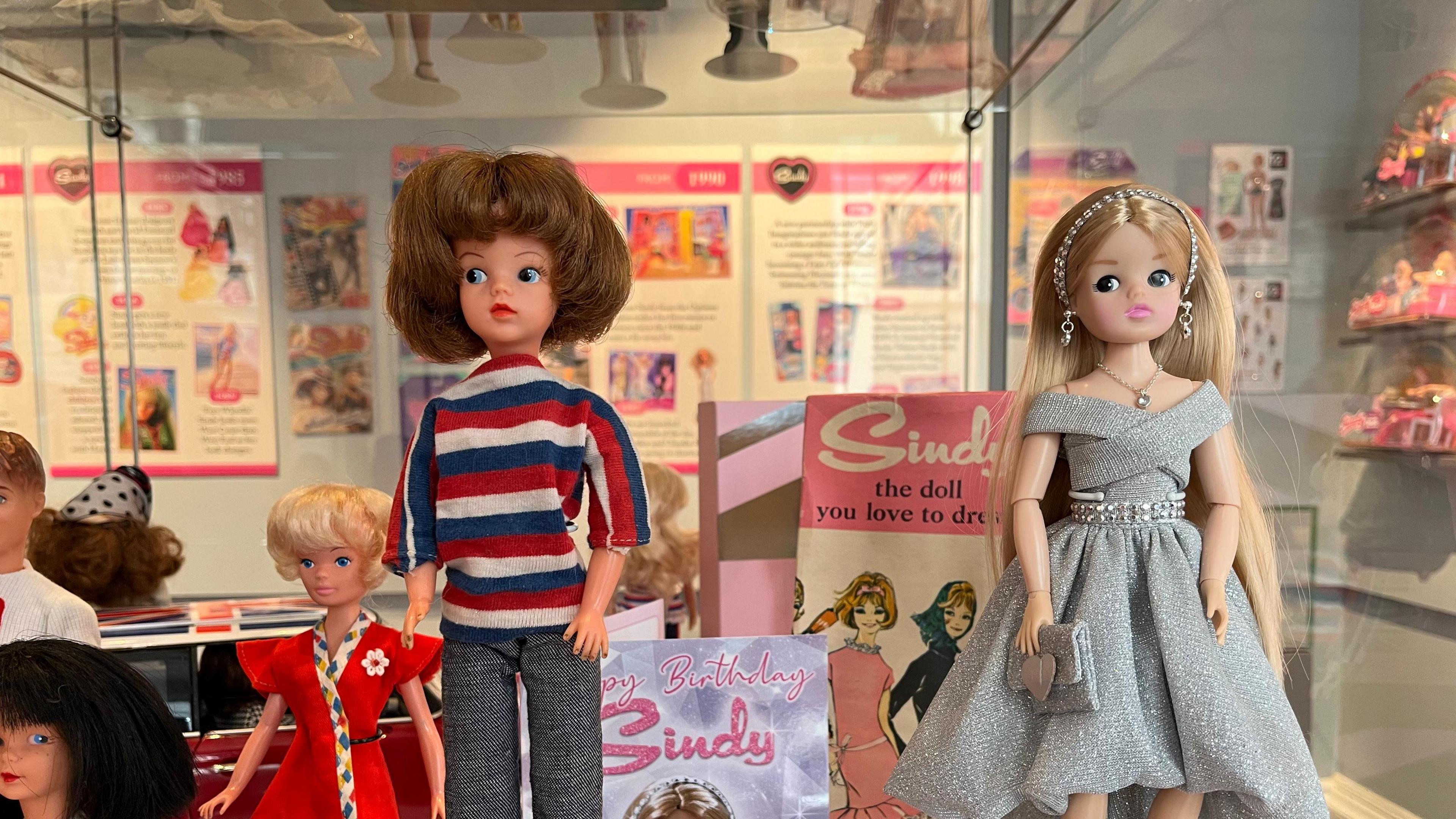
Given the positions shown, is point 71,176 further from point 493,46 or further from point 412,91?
point 493,46

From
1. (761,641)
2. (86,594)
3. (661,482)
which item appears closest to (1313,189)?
(761,641)

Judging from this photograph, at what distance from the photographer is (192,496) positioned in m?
2.23

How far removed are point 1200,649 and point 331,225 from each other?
6.96ft

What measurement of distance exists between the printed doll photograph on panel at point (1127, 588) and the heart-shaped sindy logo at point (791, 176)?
1.19 metres

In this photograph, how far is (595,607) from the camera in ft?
3.50

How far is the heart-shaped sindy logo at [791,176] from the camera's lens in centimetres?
231

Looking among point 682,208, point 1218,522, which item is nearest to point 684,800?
point 1218,522

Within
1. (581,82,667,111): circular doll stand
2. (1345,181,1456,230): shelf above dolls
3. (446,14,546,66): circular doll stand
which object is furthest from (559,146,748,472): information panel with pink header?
(1345,181,1456,230): shelf above dolls

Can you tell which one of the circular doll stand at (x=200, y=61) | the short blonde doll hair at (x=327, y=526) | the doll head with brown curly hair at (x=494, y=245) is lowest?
the short blonde doll hair at (x=327, y=526)

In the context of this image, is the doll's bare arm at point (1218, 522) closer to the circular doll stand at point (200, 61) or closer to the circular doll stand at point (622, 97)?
the circular doll stand at point (622, 97)

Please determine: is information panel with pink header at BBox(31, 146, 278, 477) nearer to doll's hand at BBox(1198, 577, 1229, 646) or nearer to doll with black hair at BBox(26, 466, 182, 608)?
doll with black hair at BBox(26, 466, 182, 608)

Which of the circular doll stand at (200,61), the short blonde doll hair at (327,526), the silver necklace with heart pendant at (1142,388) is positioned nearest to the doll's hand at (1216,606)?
the silver necklace with heart pendant at (1142,388)

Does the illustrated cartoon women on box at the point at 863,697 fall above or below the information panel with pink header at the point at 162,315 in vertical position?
below

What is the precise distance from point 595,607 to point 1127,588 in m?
0.66
